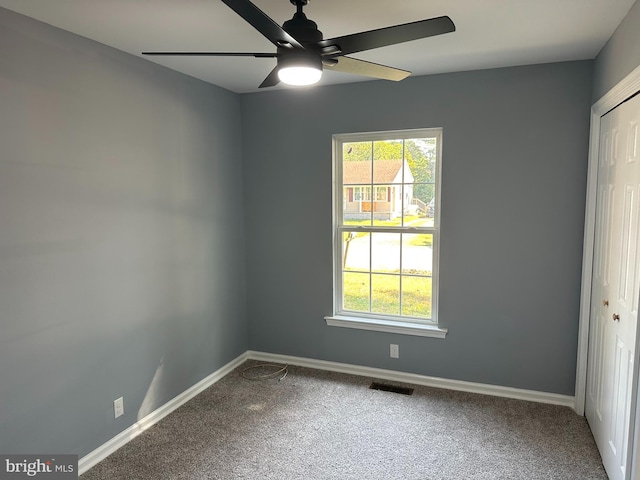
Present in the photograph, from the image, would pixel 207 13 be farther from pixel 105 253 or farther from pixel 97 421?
pixel 97 421

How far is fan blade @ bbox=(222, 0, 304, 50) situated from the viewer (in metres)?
1.27

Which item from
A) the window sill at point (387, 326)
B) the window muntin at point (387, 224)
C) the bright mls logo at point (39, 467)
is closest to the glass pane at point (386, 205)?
the window muntin at point (387, 224)

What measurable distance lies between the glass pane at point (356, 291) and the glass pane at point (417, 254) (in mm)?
370

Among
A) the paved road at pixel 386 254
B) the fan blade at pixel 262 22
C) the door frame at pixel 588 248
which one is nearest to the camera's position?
the fan blade at pixel 262 22

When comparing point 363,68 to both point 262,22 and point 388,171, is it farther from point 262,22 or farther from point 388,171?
point 388,171

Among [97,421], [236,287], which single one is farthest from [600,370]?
[97,421]

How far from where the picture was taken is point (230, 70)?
2990mm

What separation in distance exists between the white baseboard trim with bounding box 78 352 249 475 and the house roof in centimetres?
192

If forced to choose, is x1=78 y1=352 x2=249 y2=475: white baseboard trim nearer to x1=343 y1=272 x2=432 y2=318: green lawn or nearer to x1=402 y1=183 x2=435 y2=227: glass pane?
x1=343 y1=272 x2=432 y2=318: green lawn

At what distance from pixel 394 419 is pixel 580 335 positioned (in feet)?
4.60

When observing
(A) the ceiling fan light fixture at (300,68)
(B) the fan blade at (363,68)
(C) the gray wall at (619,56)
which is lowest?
(A) the ceiling fan light fixture at (300,68)

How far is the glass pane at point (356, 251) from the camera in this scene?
3580 millimetres

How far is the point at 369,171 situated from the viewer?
349 cm

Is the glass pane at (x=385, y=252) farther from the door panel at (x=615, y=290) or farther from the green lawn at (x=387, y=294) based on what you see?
the door panel at (x=615, y=290)
